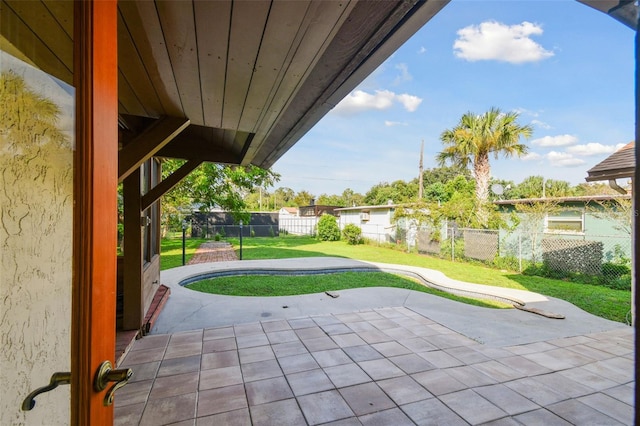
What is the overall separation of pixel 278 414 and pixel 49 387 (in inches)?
63.0

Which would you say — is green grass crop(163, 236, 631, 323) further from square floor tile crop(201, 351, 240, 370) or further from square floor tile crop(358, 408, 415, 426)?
square floor tile crop(201, 351, 240, 370)

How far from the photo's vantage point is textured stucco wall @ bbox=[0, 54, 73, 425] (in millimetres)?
775

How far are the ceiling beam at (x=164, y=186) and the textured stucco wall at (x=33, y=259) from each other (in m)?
2.75

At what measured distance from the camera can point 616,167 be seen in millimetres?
4102

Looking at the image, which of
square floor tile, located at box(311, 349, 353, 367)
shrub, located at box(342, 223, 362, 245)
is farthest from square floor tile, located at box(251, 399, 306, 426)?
shrub, located at box(342, 223, 362, 245)

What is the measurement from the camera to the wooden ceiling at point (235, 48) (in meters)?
0.89

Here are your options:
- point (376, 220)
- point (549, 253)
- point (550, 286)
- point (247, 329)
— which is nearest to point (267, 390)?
point (247, 329)

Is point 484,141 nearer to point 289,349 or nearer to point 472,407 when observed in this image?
point 472,407

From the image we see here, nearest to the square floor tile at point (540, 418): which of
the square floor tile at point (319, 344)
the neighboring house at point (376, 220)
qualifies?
the square floor tile at point (319, 344)

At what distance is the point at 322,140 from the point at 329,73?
20.3 meters

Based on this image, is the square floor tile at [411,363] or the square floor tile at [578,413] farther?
the square floor tile at [411,363]

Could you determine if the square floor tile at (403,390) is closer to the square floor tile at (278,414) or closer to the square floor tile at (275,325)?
the square floor tile at (278,414)

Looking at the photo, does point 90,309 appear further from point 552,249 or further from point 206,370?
point 552,249

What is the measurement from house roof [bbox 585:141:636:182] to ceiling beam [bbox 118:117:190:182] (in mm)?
5627
